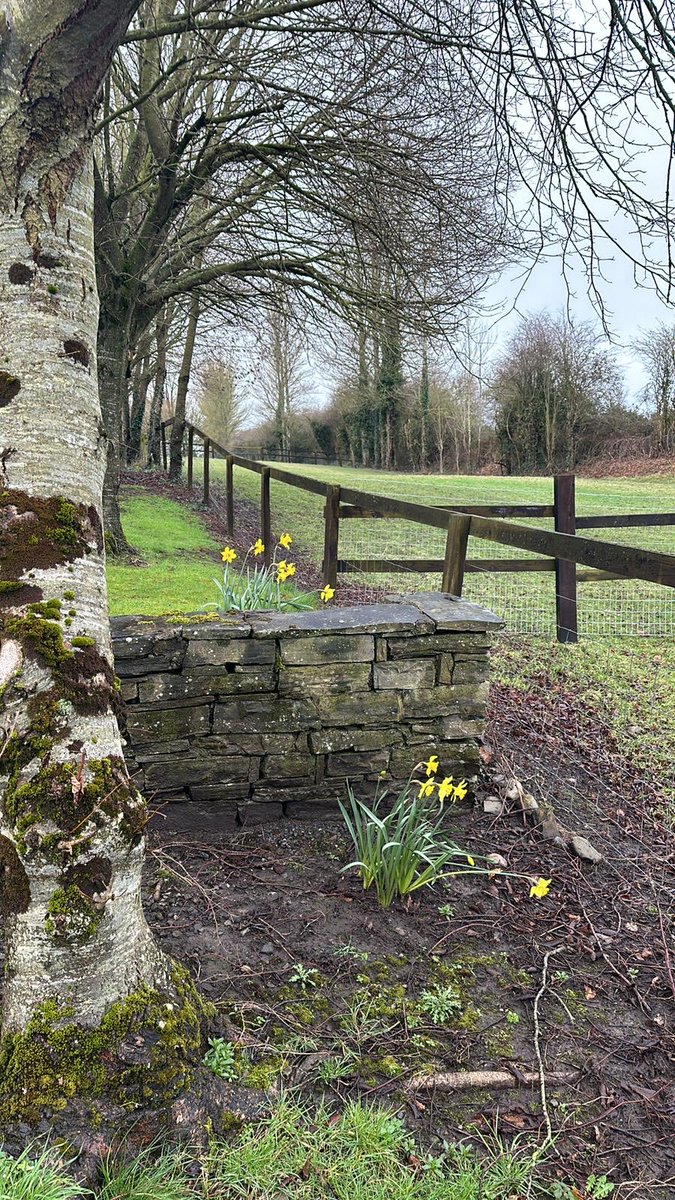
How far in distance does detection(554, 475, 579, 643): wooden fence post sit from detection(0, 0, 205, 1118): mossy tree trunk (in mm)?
4905

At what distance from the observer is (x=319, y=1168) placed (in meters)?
1.61

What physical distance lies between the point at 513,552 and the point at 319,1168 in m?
10.3

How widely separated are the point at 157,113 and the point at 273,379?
80.2ft

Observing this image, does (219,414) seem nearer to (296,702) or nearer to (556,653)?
(556,653)

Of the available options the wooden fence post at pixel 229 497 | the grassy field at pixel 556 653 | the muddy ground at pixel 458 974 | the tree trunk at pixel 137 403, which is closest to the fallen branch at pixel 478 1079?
the muddy ground at pixel 458 974

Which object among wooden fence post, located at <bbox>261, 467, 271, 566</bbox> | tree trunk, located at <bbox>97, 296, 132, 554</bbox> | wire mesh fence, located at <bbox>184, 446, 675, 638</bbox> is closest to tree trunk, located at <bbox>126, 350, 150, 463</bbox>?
wire mesh fence, located at <bbox>184, 446, 675, 638</bbox>

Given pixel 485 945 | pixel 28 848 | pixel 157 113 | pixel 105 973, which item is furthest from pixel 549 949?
pixel 157 113

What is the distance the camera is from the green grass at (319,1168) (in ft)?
4.89

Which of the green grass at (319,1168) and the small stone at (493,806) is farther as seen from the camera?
the small stone at (493,806)

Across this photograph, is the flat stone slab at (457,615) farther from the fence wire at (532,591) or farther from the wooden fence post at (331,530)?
the wooden fence post at (331,530)

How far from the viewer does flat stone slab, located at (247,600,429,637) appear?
2.96 meters

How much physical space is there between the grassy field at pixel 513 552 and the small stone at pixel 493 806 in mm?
3142

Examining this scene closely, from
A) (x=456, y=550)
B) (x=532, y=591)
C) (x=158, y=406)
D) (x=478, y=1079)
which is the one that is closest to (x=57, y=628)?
(x=478, y=1079)

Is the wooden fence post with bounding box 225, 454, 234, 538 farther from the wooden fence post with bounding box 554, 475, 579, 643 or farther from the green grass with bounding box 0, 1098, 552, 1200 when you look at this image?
the green grass with bounding box 0, 1098, 552, 1200
